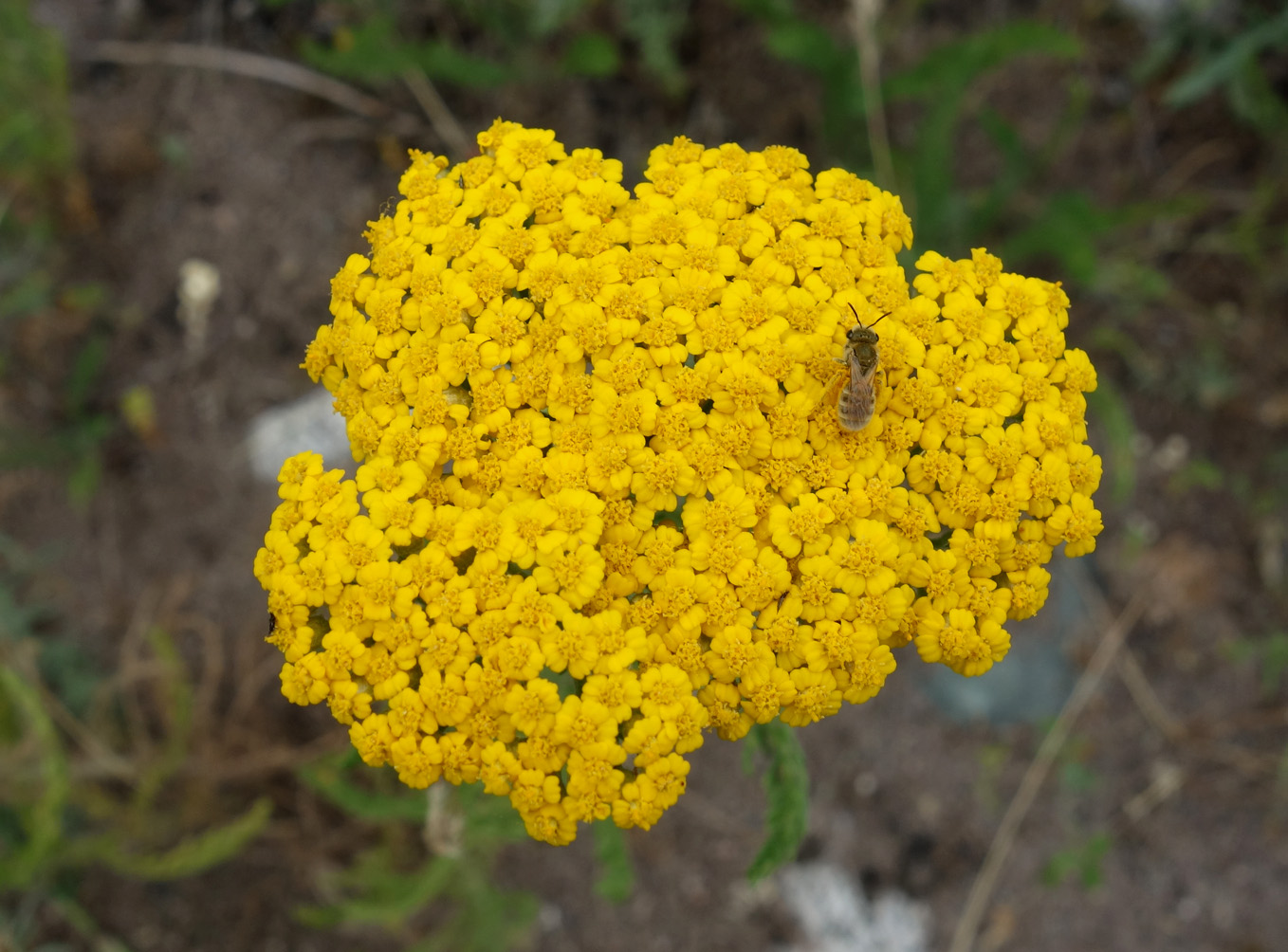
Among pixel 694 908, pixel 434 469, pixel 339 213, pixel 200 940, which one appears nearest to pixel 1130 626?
pixel 694 908

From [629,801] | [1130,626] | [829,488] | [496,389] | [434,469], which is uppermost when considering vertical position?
[496,389]

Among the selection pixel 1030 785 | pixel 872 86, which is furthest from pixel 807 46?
pixel 1030 785

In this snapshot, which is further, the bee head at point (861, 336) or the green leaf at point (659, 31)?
the green leaf at point (659, 31)

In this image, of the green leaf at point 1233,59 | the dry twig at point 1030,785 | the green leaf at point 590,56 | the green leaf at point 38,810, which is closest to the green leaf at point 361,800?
the green leaf at point 38,810

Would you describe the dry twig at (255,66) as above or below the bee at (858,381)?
above

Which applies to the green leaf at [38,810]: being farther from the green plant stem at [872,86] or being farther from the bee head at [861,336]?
the green plant stem at [872,86]

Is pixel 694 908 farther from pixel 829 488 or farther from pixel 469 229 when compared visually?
pixel 469 229

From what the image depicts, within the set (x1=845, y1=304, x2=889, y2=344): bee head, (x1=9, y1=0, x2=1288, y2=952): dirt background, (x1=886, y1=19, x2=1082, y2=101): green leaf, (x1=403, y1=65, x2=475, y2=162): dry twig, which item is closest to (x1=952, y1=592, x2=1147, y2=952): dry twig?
(x1=9, y1=0, x2=1288, y2=952): dirt background
